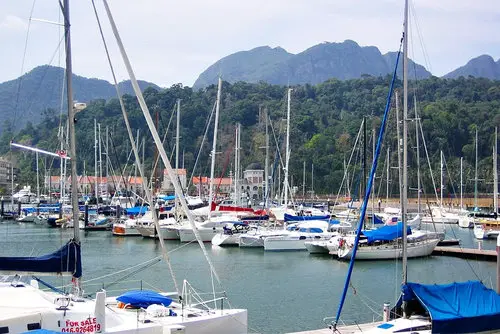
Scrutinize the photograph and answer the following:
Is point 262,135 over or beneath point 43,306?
over

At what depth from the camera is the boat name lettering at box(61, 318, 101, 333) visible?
17.1 m

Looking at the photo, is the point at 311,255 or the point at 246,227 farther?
the point at 246,227

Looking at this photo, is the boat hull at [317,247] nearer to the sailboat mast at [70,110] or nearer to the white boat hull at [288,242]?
the white boat hull at [288,242]

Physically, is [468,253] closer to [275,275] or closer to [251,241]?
[275,275]

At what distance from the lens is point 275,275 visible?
141 ft

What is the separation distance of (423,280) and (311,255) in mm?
13327

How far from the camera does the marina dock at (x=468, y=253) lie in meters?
49.4

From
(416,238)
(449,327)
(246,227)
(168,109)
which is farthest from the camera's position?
(168,109)

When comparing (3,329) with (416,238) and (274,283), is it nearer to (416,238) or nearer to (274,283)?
(274,283)

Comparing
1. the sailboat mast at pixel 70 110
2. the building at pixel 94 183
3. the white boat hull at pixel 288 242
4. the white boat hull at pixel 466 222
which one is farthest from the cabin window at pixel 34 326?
the building at pixel 94 183

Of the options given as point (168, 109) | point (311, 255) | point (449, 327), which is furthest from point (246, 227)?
point (168, 109)

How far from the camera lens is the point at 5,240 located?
2635 inches

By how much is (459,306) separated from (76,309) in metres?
10.4

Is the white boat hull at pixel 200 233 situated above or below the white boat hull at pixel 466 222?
above
